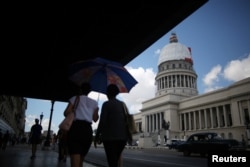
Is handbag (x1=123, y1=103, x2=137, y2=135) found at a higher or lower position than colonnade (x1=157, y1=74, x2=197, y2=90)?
lower

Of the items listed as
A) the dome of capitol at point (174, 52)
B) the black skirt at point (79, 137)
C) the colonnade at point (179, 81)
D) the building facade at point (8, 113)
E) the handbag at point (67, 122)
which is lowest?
the black skirt at point (79, 137)

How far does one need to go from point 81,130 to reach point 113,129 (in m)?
0.54

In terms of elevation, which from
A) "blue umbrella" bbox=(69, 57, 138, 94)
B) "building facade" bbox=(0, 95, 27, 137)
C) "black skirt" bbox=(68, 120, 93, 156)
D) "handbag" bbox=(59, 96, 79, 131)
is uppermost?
"building facade" bbox=(0, 95, 27, 137)

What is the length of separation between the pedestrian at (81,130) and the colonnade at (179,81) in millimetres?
82864

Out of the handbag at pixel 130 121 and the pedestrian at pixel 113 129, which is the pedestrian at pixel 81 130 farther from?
the handbag at pixel 130 121

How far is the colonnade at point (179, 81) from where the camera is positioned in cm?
8494

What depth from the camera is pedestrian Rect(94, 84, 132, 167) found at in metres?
3.79

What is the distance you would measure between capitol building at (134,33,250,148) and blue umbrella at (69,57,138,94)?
1364 inches

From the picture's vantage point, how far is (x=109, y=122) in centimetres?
392

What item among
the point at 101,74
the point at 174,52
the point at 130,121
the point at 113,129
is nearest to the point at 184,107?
the point at 174,52

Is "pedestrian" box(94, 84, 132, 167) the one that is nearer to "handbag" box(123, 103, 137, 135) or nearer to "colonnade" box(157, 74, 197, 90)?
"handbag" box(123, 103, 137, 135)

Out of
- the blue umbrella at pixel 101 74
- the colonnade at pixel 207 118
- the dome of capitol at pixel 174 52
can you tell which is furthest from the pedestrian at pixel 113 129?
the dome of capitol at pixel 174 52

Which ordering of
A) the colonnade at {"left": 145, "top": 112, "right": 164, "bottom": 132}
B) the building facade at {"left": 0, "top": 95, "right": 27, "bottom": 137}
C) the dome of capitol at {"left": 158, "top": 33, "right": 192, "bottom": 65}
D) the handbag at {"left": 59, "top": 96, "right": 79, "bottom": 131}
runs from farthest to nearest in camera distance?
the dome of capitol at {"left": 158, "top": 33, "right": 192, "bottom": 65}
the colonnade at {"left": 145, "top": 112, "right": 164, "bottom": 132}
the building facade at {"left": 0, "top": 95, "right": 27, "bottom": 137}
the handbag at {"left": 59, "top": 96, "right": 79, "bottom": 131}

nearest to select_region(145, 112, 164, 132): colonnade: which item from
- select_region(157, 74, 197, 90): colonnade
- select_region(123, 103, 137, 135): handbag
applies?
select_region(157, 74, 197, 90): colonnade
